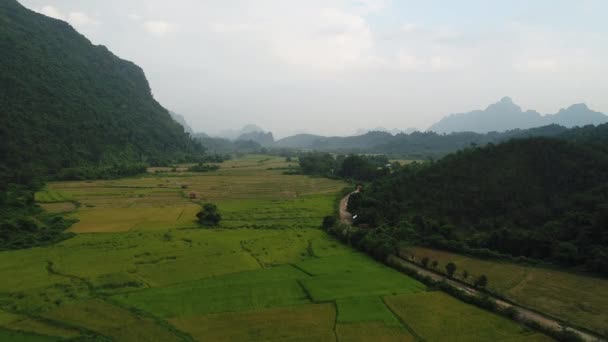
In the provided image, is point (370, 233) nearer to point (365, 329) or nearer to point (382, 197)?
point (382, 197)

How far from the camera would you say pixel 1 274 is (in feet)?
77.4

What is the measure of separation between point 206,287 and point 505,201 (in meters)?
31.3

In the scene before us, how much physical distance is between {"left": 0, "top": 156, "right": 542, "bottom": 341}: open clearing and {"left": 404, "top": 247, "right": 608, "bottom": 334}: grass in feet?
11.9

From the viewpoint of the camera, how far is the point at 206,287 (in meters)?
22.7

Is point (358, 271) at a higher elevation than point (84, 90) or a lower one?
lower

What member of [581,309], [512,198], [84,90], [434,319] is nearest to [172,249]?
[434,319]

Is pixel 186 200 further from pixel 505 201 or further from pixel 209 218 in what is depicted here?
pixel 505 201

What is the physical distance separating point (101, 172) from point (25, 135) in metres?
12.3

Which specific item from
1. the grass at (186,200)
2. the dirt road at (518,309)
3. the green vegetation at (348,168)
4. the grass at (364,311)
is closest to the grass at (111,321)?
the grass at (364,311)

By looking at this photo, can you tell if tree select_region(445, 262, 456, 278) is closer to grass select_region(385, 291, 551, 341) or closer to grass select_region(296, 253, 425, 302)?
grass select_region(296, 253, 425, 302)

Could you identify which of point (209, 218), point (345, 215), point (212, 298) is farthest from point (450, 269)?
point (209, 218)

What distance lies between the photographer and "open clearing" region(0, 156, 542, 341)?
17.9 m

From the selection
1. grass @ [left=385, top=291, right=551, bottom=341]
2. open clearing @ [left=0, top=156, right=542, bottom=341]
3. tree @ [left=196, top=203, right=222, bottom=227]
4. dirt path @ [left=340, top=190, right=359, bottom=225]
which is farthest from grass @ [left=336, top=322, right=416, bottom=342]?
dirt path @ [left=340, top=190, right=359, bottom=225]

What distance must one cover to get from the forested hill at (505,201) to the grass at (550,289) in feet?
8.30
